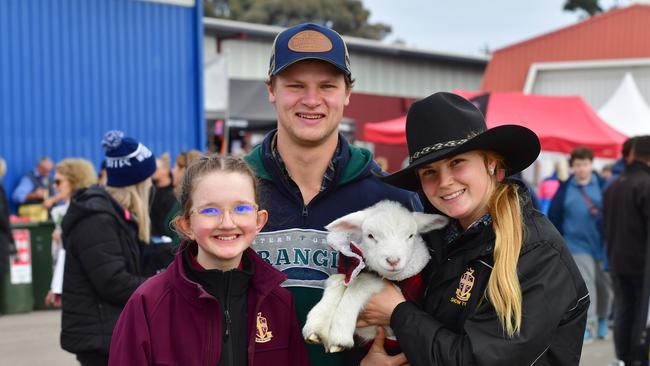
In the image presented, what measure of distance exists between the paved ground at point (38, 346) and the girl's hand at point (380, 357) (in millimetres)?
5555

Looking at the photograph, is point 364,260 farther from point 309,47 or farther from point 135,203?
point 135,203

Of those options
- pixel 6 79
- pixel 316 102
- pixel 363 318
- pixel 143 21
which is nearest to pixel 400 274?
pixel 363 318

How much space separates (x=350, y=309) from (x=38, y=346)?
668cm

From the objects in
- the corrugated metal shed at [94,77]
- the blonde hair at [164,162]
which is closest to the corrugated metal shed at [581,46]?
the corrugated metal shed at [94,77]

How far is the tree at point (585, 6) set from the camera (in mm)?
A: 55000

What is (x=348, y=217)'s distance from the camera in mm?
2861

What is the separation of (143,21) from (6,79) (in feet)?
8.91

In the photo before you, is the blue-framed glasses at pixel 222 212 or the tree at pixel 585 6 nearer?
the blue-framed glasses at pixel 222 212

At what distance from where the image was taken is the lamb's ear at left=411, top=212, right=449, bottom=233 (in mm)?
2852

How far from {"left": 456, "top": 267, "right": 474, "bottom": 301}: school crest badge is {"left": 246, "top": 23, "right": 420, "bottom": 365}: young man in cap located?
0.61 meters

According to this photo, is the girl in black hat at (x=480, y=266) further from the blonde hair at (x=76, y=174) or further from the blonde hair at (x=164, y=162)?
the blonde hair at (x=164, y=162)

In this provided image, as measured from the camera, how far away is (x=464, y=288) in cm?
258

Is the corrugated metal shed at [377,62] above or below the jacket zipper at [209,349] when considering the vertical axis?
above

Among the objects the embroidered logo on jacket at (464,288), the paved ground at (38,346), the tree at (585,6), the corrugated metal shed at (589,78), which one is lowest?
the paved ground at (38,346)
